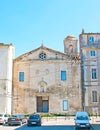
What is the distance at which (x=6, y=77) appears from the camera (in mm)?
44938

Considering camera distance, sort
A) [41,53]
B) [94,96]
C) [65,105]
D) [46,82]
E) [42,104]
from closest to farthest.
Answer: [65,105] < [94,96] < [46,82] < [42,104] < [41,53]

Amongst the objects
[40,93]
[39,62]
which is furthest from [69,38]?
[40,93]

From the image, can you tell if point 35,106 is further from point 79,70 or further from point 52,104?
point 79,70

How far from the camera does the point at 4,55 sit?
45781mm

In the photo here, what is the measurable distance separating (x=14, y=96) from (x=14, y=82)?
7.37 feet

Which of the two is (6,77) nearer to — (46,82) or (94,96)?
(46,82)

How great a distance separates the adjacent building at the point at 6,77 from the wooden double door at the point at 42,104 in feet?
15.5

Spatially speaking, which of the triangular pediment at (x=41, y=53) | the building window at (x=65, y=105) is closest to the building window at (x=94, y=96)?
the building window at (x=65, y=105)

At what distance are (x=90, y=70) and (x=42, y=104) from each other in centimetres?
945

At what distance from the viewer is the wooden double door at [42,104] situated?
158ft

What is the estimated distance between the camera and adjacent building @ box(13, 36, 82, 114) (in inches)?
1861

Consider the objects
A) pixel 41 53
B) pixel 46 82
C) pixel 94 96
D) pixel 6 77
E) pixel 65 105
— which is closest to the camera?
pixel 6 77

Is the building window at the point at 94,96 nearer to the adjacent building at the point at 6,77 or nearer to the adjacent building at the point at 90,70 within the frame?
the adjacent building at the point at 90,70

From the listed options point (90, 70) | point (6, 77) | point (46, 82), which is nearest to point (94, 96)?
point (90, 70)
